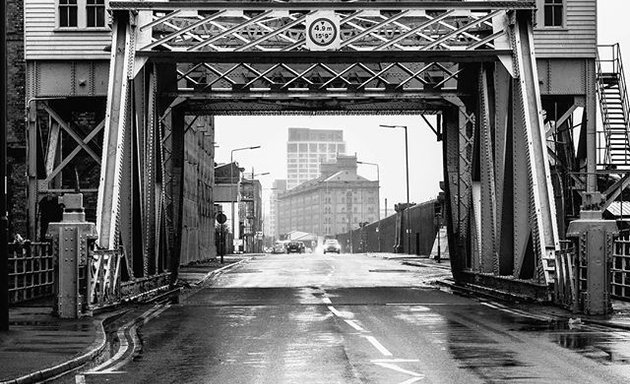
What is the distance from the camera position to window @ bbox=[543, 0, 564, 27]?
34.3m

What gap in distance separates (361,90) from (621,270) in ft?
31.9

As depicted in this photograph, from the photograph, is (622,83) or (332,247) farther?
(332,247)

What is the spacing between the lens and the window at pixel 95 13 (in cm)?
3388

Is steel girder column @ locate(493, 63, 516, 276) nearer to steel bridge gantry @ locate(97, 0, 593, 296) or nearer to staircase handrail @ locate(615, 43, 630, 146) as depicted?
steel bridge gantry @ locate(97, 0, 593, 296)

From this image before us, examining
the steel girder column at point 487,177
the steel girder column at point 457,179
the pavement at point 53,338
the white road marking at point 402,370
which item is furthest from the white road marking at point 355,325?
the steel girder column at point 457,179

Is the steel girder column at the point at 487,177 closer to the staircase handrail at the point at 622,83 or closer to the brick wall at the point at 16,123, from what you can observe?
the staircase handrail at the point at 622,83

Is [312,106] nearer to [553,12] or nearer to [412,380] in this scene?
[553,12]

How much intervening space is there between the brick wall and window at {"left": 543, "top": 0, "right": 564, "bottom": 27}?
705 inches

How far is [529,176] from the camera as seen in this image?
939 inches

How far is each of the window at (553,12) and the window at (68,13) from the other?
1475 centimetres

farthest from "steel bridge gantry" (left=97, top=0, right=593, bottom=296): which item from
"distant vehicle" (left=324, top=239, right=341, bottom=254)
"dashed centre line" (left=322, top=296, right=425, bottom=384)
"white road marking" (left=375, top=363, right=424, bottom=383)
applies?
"distant vehicle" (left=324, top=239, right=341, bottom=254)

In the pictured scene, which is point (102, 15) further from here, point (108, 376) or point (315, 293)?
point (108, 376)

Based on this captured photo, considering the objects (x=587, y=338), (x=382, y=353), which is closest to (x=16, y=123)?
(x=587, y=338)

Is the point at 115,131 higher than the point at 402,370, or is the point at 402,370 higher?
the point at 115,131
